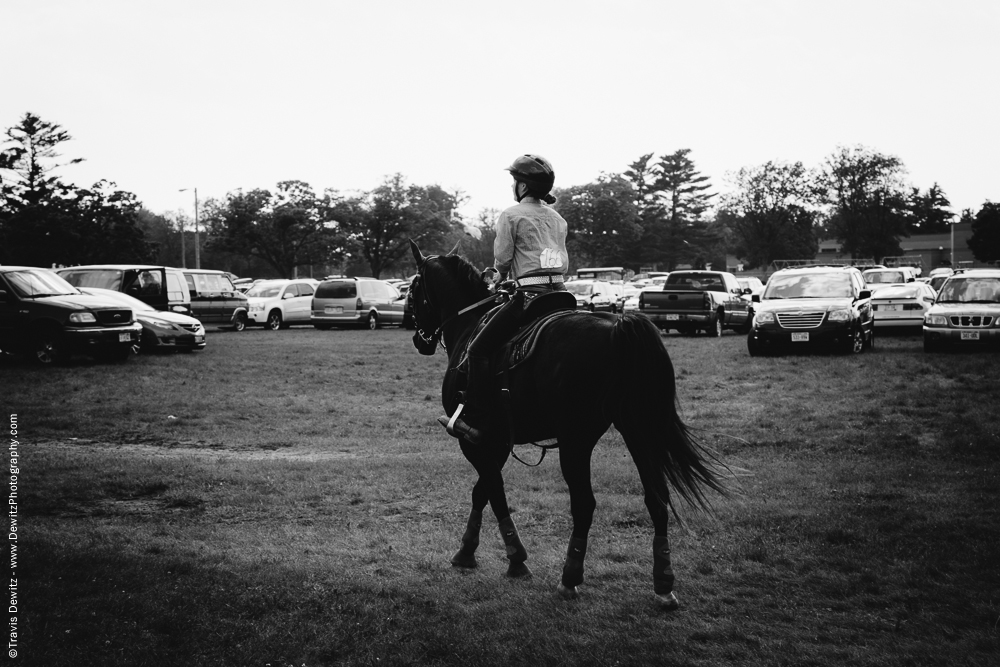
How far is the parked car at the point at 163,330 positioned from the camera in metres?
19.2

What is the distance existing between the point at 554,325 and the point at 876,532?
9.80 feet

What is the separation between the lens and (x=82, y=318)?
53.3 feet

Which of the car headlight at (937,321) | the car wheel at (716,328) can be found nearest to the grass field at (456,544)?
the car headlight at (937,321)

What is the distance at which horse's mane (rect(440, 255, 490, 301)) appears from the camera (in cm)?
615

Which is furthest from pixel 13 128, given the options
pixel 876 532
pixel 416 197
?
pixel 876 532

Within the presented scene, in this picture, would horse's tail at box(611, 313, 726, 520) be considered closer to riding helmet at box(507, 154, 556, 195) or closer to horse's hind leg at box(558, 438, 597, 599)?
horse's hind leg at box(558, 438, 597, 599)

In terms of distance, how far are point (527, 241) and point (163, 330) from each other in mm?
15772

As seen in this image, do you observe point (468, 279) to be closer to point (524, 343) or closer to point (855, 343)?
point (524, 343)

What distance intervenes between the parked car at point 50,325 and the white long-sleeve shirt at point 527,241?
43.1 feet

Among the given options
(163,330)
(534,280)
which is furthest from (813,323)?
(163,330)

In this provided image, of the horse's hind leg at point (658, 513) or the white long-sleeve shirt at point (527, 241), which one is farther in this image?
the white long-sleeve shirt at point (527, 241)

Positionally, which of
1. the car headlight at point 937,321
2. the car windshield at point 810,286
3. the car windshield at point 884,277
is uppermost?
the car windshield at point 884,277

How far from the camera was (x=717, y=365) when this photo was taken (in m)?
17.2

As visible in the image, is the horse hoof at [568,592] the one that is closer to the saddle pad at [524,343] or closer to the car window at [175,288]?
the saddle pad at [524,343]
